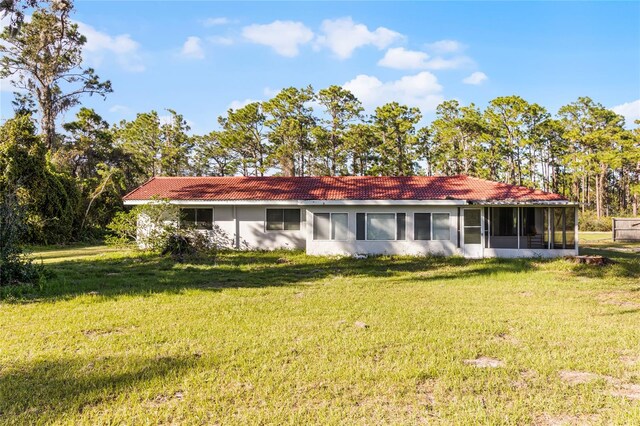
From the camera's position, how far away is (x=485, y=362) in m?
4.94

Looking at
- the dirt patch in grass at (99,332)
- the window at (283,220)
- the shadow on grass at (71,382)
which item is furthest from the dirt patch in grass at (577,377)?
the window at (283,220)

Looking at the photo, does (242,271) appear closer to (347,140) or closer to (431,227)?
(431,227)

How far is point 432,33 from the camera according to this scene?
14.9m

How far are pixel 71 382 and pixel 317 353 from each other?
104 inches

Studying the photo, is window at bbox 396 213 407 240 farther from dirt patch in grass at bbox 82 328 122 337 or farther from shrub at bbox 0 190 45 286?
dirt patch in grass at bbox 82 328 122 337

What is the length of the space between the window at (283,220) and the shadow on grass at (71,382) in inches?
529

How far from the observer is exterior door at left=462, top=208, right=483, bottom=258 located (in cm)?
1647

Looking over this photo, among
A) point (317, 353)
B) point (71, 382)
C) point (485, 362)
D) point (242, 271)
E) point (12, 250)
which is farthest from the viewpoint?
point (242, 271)

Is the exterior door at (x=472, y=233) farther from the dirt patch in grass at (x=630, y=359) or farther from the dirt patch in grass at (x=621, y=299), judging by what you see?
the dirt patch in grass at (x=630, y=359)

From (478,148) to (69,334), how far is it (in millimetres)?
43877

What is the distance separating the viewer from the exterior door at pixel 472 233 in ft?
54.0

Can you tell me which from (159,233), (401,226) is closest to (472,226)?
(401,226)

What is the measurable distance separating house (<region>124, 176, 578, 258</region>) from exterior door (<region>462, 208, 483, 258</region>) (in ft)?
0.12

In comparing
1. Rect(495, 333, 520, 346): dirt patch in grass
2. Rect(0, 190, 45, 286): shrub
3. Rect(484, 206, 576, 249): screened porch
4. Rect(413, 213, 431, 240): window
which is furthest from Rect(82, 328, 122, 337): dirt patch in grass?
Rect(484, 206, 576, 249): screened porch
